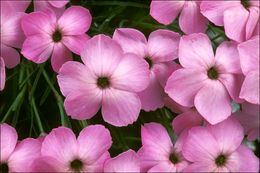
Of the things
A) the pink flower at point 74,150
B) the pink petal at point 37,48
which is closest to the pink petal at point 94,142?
the pink flower at point 74,150

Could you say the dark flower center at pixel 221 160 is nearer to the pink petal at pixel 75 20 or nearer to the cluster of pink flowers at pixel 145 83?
the cluster of pink flowers at pixel 145 83

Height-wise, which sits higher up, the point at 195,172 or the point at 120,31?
the point at 120,31

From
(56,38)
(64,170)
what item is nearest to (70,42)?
(56,38)

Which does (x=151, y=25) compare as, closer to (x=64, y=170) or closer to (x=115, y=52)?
(x=115, y=52)

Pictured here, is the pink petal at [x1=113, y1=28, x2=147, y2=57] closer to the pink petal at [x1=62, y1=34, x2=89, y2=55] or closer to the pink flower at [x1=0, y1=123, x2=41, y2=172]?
the pink petal at [x1=62, y1=34, x2=89, y2=55]

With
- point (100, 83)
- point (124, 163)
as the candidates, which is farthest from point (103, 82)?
point (124, 163)

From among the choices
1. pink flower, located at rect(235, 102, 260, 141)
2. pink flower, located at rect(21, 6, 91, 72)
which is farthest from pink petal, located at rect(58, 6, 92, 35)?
pink flower, located at rect(235, 102, 260, 141)
